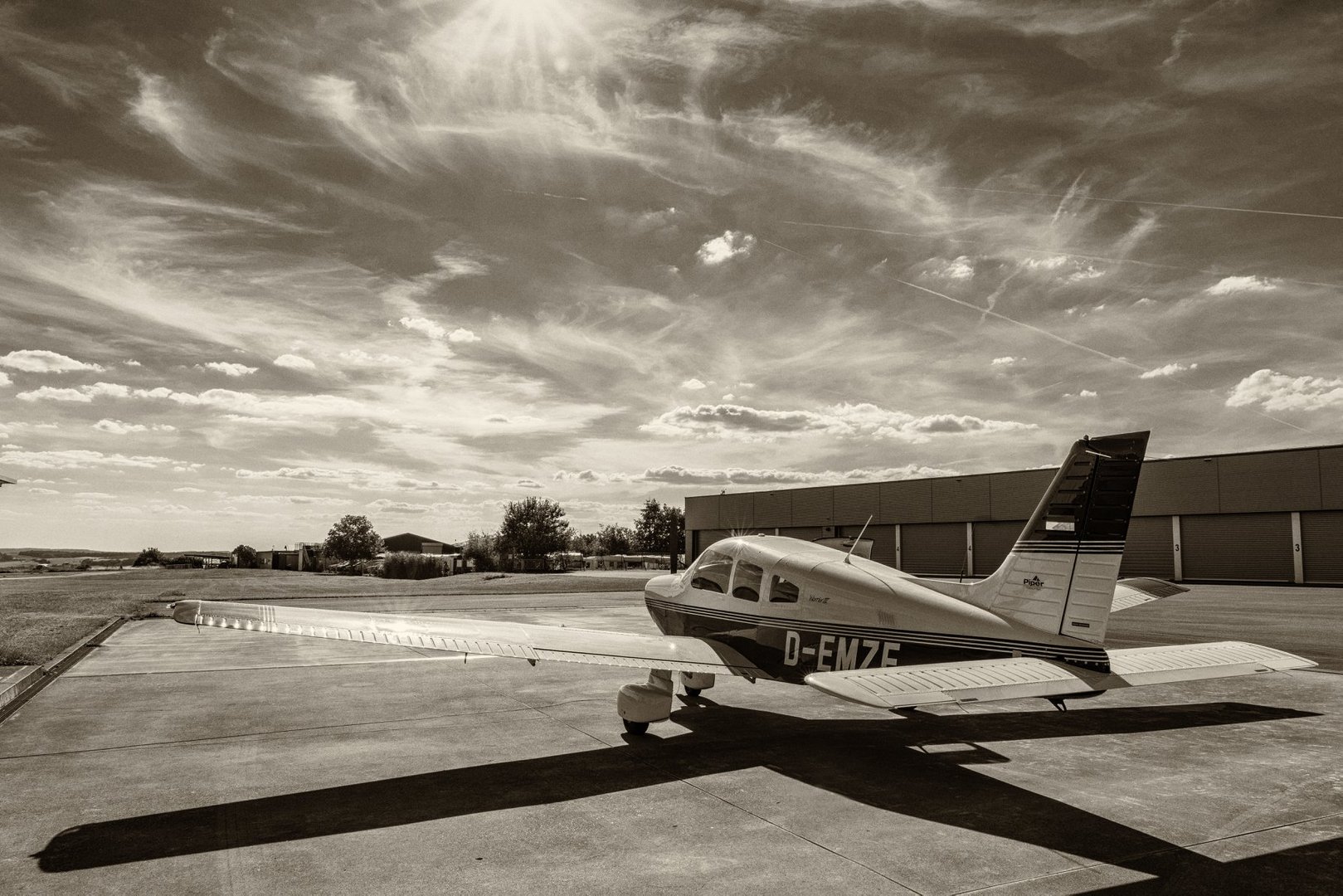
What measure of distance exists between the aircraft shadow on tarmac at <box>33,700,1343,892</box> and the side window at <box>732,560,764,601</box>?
5.07 feet

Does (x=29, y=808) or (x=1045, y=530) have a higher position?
(x=1045, y=530)

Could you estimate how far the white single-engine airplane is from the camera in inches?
263

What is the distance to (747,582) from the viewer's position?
30.6 feet

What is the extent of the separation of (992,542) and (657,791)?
170 ft

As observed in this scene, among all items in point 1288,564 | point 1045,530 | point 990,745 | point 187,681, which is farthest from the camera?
point 1288,564

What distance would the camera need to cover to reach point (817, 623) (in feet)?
27.3

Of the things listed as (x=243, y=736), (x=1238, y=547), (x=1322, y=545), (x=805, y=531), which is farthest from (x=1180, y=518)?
(x=243, y=736)

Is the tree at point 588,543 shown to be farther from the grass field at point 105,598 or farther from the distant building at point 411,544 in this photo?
the grass field at point 105,598

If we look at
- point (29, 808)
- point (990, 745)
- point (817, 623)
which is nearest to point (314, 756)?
point (29, 808)

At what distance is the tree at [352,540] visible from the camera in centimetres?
10331

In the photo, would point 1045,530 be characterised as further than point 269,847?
Yes

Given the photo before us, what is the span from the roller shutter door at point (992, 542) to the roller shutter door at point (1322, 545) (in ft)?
47.6

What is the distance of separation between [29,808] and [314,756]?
223 centimetres

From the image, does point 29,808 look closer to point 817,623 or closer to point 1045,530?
point 817,623
